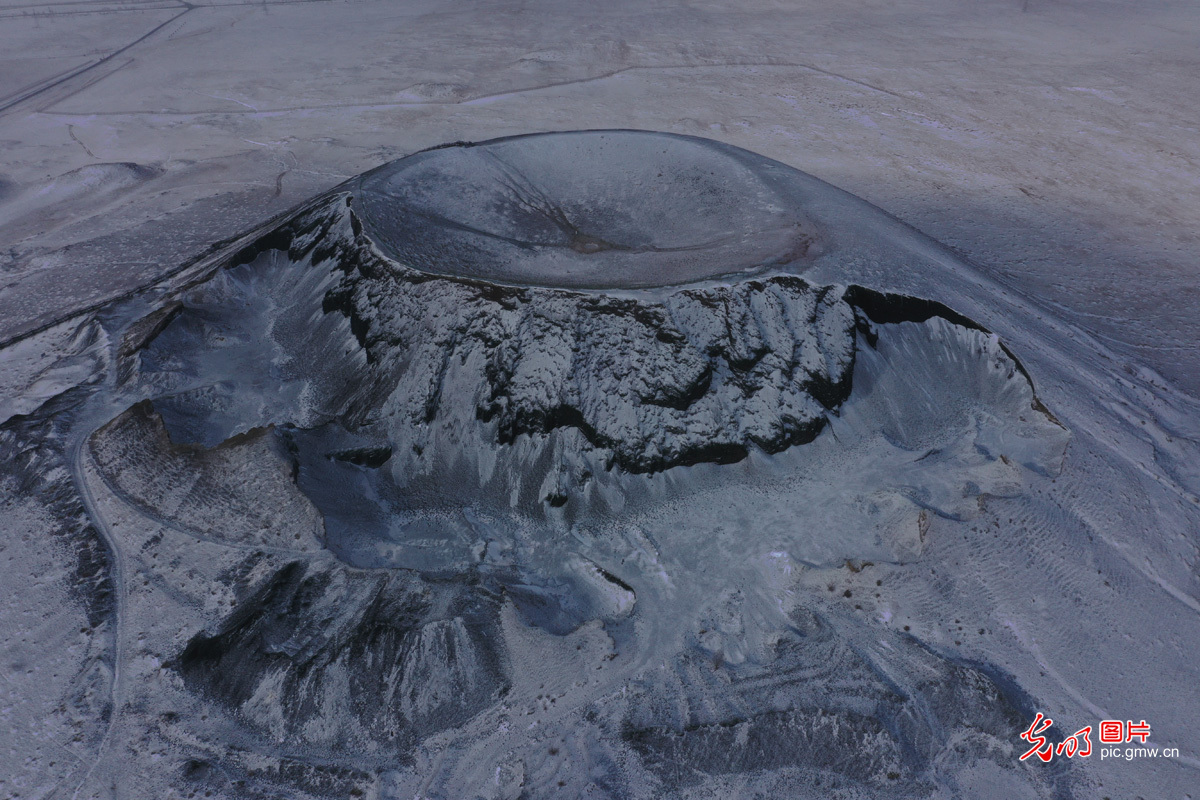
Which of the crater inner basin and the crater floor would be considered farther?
the crater inner basin

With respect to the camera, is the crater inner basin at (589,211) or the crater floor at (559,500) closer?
the crater floor at (559,500)

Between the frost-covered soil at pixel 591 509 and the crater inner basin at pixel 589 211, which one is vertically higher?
the crater inner basin at pixel 589 211

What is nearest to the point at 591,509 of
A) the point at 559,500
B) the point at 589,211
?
the point at 559,500

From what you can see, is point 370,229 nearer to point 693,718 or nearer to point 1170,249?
point 693,718

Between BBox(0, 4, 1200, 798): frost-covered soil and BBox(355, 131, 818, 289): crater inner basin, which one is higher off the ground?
BBox(355, 131, 818, 289): crater inner basin

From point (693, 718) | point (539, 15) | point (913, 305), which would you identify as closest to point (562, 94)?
point (539, 15)

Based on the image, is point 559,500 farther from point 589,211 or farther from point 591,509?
point 589,211
